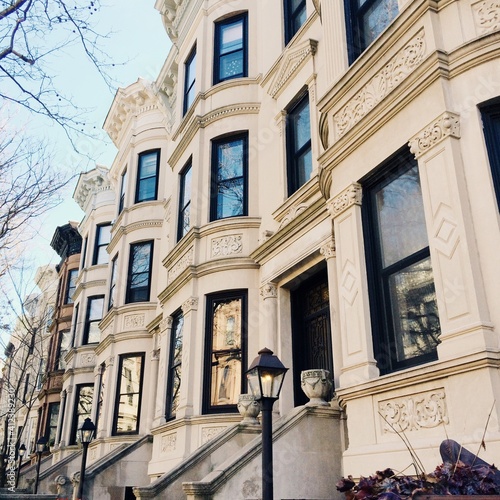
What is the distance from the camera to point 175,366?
12.6 meters

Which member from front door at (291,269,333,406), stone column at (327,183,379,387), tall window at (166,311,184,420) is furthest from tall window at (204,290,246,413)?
stone column at (327,183,379,387)

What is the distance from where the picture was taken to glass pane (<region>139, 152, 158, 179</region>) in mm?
18641

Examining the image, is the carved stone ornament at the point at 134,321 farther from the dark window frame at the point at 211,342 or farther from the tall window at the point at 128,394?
the dark window frame at the point at 211,342

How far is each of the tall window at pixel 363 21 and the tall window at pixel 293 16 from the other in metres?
3.71

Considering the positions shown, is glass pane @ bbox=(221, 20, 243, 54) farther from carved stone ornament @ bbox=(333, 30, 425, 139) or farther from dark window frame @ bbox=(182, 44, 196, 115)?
carved stone ornament @ bbox=(333, 30, 425, 139)

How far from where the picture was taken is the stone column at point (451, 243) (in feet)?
16.2

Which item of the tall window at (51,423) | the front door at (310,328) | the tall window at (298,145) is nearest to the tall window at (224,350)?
the front door at (310,328)

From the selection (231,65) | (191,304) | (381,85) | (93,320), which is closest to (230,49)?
(231,65)

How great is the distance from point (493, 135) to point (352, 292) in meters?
2.38

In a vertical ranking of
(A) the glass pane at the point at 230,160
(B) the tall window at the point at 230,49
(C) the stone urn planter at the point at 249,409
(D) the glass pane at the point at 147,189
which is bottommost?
(C) the stone urn planter at the point at 249,409

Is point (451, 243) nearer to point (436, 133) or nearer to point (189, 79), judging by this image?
point (436, 133)

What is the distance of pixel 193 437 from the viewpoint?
10.5m

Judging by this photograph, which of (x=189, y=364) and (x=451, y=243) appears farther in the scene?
(x=189, y=364)

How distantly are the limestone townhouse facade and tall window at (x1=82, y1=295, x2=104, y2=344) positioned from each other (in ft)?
12.7
